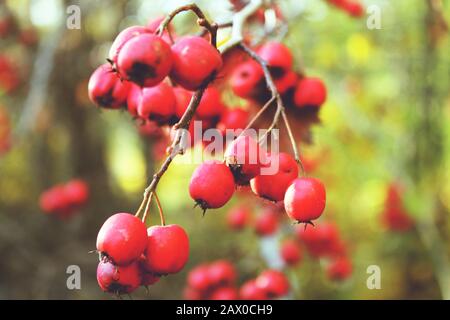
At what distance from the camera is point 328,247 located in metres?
4.02

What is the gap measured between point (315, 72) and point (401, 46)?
946 millimetres

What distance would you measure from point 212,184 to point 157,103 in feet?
1.14

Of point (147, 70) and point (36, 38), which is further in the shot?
point (36, 38)

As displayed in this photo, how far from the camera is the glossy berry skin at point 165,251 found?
115cm

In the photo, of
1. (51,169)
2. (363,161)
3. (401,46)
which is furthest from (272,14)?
(51,169)

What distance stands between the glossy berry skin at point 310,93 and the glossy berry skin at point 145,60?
2.71 ft

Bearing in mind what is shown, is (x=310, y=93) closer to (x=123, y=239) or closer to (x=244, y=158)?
(x=244, y=158)

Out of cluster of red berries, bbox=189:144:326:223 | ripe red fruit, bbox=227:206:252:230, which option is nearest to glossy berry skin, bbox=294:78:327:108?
cluster of red berries, bbox=189:144:326:223

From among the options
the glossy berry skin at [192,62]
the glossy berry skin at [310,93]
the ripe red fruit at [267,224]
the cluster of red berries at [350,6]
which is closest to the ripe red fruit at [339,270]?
the ripe red fruit at [267,224]

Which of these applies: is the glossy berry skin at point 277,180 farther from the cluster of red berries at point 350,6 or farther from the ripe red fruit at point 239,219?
the ripe red fruit at point 239,219

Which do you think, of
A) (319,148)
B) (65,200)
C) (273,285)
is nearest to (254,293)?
(273,285)

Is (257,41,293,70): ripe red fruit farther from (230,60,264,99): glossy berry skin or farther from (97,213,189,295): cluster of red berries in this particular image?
(97,213,189,295): cluster of red berries

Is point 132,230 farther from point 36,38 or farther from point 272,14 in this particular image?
point 36,38
